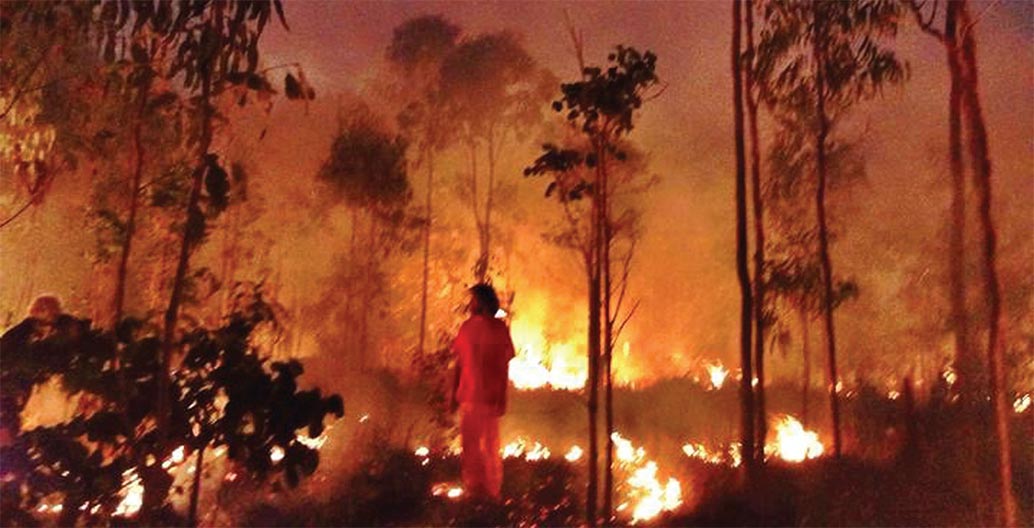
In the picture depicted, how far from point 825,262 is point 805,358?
343 mm

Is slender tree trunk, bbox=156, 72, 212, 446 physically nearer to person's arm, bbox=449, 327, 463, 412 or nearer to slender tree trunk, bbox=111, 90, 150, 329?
slender tree trunk, bbox=111, 90, 150, 329

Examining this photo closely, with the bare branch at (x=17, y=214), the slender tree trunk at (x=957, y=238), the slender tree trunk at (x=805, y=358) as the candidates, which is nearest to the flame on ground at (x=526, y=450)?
the slender tree trunk at (x=805, y=358)

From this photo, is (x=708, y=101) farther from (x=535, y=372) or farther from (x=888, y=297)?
(x=535, y=372)

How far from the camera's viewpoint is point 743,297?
11.3 feet

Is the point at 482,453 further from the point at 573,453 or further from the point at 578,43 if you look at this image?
the point at 578,43

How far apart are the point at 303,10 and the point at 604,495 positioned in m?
2.04

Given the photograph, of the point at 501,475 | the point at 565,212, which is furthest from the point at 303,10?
the point at 501,475

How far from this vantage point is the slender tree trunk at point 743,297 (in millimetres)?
3418

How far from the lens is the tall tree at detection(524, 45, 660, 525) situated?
346cm

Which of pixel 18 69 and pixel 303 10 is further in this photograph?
pixel 303 10

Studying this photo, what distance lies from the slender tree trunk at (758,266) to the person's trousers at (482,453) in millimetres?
905

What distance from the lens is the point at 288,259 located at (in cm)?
344

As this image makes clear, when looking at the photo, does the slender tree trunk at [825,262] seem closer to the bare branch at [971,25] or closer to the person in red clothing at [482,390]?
the bare branch at [971,25]

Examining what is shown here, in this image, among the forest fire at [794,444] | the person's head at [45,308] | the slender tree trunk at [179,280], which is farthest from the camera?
the forest fire at [794,444]
